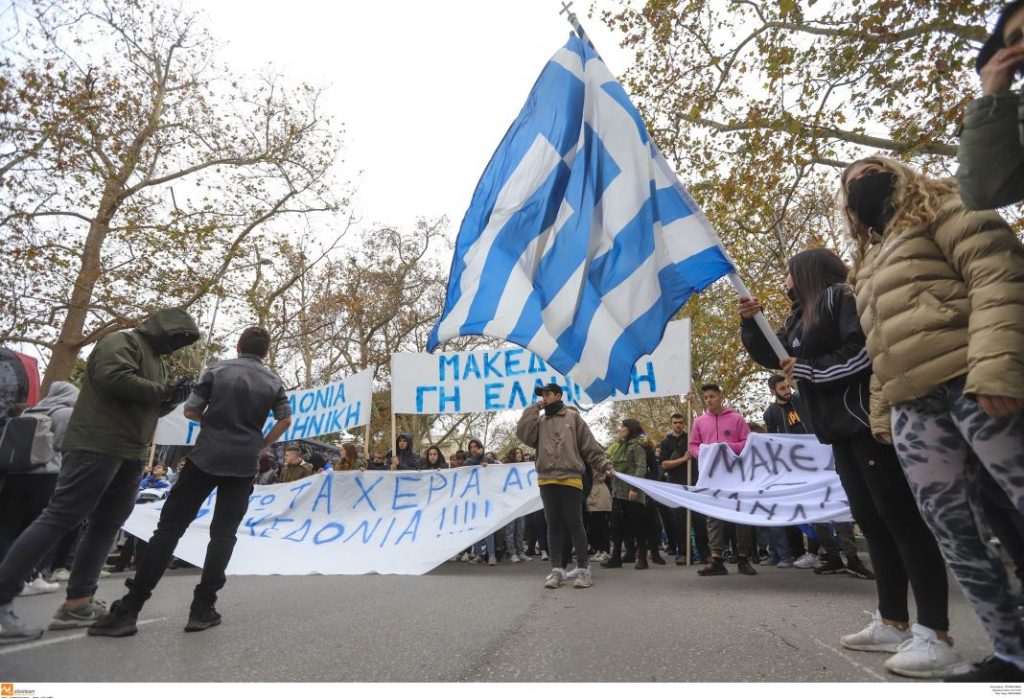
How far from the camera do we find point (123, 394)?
3801 mm

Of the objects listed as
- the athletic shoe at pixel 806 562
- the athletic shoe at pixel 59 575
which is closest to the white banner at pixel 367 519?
the athletic shoe at pixel 59 575

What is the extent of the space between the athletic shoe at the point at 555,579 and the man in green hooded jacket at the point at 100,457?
3.41m

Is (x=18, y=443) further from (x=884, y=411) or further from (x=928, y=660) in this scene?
(x=928, y=660)

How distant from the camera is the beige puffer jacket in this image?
205 cm

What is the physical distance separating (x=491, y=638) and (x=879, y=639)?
1735mm

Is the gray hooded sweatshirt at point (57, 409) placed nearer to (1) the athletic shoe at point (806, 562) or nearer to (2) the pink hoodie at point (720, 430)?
(2) the pink hoodie at point (720, 430)

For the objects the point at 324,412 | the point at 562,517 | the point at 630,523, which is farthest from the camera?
the point at 324,412

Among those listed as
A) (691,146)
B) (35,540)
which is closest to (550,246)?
(35,540)

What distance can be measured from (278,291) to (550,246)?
22081 mm

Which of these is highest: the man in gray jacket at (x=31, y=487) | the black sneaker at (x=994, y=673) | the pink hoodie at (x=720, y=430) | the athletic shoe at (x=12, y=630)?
the pink hoodie at (x=720, y=430)

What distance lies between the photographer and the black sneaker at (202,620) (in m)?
3.74

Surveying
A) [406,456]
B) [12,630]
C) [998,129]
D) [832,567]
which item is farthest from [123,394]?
[406,456]

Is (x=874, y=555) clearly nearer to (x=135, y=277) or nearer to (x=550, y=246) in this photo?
(x=550, y=246)

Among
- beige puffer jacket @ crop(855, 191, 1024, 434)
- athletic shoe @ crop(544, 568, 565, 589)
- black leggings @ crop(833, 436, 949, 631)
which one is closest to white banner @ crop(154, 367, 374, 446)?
athletic shoe @ crop(544, 568, 565, 589)
